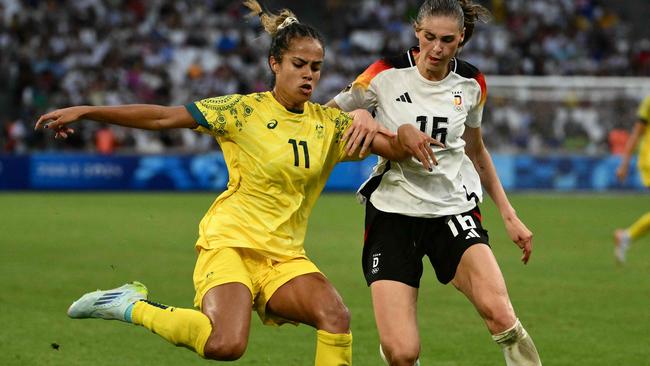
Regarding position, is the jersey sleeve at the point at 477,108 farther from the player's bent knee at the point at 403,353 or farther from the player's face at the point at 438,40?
the player's bent knee at the point at 403,353

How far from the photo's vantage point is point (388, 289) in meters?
5.97

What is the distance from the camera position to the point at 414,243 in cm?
620

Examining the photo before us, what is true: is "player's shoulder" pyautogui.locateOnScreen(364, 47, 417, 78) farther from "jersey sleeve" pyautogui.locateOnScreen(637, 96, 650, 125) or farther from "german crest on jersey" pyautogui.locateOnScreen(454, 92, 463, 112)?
"jersey sleeve" pyautogui.locateOnScreen(637, 96, 650, 125)

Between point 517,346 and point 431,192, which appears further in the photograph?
point 431,192

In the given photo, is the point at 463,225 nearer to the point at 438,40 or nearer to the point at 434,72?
the point at 434,72

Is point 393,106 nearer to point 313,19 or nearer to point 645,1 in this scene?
point 313,19

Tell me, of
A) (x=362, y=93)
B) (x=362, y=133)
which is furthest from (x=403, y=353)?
(x=362, y=93)

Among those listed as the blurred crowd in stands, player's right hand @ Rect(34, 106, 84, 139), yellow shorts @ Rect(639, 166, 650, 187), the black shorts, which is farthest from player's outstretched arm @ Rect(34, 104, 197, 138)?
the blurred crowd in stands

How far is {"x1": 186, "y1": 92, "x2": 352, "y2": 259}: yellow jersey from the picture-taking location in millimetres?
5887

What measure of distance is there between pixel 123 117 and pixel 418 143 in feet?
5.09

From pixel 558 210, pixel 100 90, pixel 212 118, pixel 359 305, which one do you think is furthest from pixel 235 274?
pixel 100 90

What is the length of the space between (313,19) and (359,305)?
71.7ft

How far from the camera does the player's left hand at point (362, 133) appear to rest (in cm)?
593

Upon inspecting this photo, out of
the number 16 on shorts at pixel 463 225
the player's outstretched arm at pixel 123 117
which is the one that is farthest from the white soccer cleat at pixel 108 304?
the number 16 on shorts at pixel 463 225
